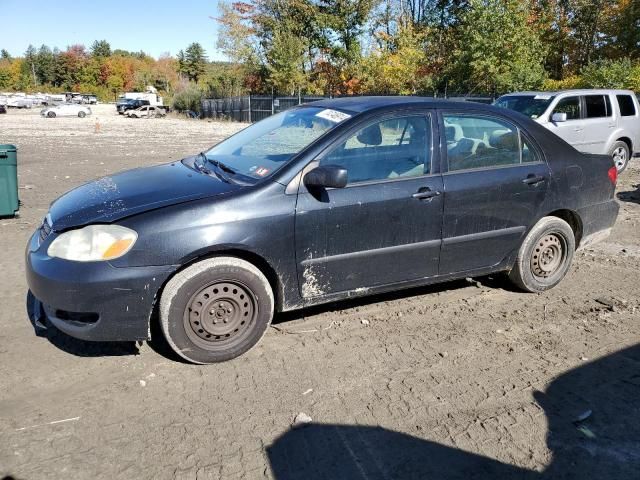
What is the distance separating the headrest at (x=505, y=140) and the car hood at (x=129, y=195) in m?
2.22

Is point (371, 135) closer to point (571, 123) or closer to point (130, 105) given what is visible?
point (571, 123)

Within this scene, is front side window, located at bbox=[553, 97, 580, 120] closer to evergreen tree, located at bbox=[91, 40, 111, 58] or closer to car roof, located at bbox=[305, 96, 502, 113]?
car roof, located at bbox=[305, 96, 502, 113]

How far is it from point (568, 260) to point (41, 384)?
442 cm

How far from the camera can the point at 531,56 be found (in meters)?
27.3

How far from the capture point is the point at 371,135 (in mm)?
3947

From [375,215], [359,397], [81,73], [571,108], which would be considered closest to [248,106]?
[571,108]

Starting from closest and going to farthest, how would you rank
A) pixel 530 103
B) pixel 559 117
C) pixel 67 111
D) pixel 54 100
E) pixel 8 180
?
pixel 8 180 < pixel 559 117 < pixel 530 103 < pixel 67 111 < pixel 54 100

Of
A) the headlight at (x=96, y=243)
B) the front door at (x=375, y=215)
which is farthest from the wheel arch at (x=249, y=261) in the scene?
the headlight at (x=96, y=243)

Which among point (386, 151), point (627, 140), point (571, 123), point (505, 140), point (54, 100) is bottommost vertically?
point (386, 151)

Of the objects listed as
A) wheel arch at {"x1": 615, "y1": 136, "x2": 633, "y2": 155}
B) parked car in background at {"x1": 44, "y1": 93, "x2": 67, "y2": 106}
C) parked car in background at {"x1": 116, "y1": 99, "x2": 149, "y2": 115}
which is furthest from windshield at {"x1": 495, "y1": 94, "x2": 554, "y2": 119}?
parked car in background at {"x1": 44, "y1": 93, "x2": 67, "y2": 106}

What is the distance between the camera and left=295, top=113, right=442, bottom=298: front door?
3.70 meters

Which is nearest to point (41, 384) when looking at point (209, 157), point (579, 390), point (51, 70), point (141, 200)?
point (141, 200)

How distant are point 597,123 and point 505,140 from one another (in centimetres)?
843

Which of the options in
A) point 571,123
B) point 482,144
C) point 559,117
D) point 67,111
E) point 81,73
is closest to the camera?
point 482,144
